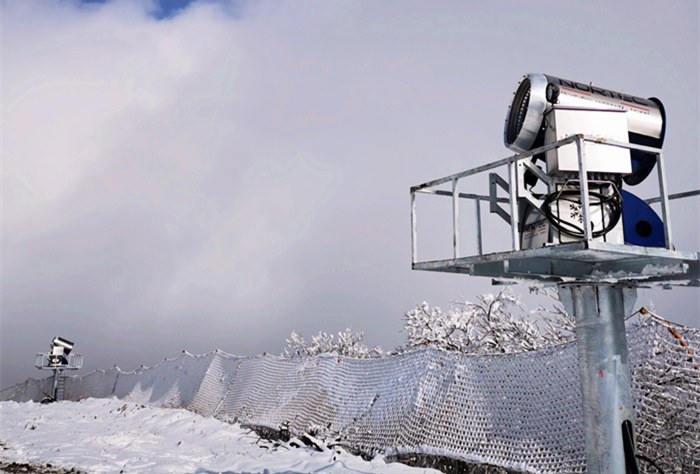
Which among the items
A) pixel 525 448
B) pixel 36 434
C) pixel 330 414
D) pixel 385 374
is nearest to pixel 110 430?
pixel 36 434

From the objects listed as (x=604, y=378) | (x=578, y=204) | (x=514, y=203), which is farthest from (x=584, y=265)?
(x=514, y=203)

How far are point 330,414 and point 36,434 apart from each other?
6679 mm

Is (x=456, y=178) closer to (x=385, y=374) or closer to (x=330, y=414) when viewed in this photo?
(x=385, y=374)

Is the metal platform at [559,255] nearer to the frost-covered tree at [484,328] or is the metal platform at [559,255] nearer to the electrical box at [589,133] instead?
the electrical box at [589,133]

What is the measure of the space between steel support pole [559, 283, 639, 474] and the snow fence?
5.85ft

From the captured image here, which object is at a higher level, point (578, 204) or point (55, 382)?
point (578, 204)

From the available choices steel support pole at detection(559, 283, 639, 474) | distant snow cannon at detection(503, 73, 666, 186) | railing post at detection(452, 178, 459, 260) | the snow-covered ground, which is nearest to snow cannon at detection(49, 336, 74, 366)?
the snow-covered ground

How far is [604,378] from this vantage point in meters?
5.61

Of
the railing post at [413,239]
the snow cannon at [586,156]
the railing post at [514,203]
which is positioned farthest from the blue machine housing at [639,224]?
the railing post at [413,239]

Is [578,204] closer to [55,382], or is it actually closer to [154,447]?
[154,447]

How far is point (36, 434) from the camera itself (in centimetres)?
1211

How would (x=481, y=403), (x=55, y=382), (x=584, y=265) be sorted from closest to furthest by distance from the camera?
(x=584, y=265) → (x=481, y=403) → (x=55, y=382)

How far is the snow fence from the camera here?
23.3 ft

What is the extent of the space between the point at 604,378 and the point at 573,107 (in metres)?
2.86
